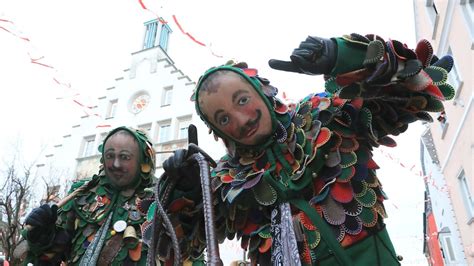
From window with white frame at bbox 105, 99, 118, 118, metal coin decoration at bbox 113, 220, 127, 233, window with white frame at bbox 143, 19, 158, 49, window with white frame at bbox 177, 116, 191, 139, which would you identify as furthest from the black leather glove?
window with white frame at bbox 143, 19, 158, 49

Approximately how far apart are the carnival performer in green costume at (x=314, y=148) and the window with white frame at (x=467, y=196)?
19.2 ft

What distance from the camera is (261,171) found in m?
1.45

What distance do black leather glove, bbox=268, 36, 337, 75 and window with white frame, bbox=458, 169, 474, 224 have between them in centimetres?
614

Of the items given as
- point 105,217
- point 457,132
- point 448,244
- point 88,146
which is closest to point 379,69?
point 105,217

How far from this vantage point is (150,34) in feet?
47.8

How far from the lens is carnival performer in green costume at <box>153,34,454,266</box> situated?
1210mm

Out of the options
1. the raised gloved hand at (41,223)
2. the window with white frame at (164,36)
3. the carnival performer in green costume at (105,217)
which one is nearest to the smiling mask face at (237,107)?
the carnival performer in green costume at (105,217)

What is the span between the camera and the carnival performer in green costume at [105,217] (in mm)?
2062

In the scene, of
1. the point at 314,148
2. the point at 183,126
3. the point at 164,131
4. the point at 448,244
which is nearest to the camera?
the point at 314,148

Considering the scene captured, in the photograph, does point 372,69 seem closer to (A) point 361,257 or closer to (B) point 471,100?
(A) point 361,257

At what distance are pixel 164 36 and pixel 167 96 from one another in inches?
115

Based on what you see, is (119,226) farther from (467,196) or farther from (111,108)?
(111,108)

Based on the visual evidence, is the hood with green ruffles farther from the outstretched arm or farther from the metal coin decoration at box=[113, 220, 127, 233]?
the outstretched arm

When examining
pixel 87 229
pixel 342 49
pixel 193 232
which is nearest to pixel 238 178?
pixel 193 232
